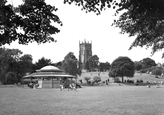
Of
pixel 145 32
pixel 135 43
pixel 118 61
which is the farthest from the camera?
pixel 118 61

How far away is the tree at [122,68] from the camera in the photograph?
284ft

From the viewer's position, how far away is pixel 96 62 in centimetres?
15775

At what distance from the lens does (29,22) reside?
9633 mm

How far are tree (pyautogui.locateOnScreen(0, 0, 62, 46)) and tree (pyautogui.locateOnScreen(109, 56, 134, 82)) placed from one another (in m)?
78.1

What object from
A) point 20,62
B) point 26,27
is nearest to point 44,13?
point 26,27

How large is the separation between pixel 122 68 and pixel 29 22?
7925 centimetres

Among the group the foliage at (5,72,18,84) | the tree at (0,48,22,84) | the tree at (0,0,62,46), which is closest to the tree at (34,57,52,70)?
Result: the foliage at (5,72,18,84)

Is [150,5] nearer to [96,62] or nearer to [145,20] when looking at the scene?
[145,20]

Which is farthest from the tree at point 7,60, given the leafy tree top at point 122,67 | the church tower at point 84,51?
the church tower at point 84,51

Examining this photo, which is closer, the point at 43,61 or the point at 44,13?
the point at 44,13

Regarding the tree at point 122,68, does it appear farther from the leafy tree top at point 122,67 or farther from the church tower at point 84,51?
the church tower at point 84,51

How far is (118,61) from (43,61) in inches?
1392

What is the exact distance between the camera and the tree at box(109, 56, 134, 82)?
86.7 meters

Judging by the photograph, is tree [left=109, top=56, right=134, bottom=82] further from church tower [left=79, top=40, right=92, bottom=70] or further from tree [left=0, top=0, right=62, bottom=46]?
church tower [left=79, top=40, right=92, bottom=70]
